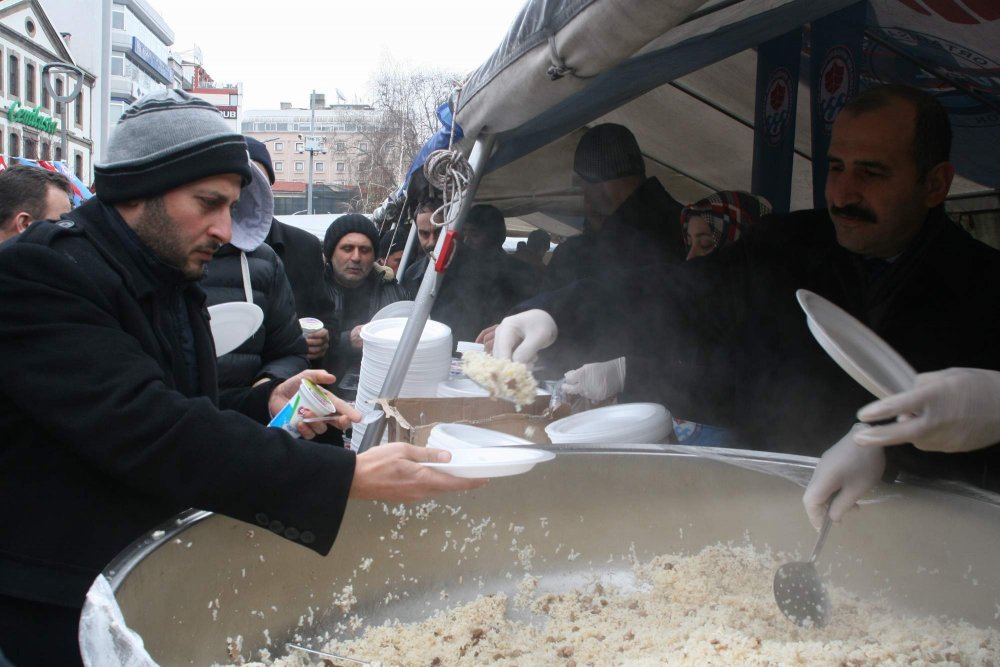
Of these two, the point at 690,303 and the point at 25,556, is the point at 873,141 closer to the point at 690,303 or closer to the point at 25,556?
the point at 690,303

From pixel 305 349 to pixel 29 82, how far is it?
1300 inches

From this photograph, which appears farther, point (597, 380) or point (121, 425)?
point (597, 380)

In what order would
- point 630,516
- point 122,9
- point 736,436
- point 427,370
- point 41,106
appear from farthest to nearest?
point 122,9 < point 41,106 < point 427,370 < point 736,436 < point 630,516

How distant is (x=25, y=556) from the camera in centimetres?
117

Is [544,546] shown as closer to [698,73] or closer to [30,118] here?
[698,73]

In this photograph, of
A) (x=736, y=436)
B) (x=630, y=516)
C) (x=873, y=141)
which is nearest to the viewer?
(x=873, y=141)

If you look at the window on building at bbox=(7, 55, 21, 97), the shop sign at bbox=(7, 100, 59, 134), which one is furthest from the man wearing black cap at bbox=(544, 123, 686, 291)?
the window on building at bbox=(7, 55, 21, 97)

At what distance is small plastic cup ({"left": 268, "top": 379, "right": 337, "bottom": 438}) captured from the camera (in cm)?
159

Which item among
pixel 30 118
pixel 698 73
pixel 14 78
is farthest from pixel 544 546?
pixel 14 78

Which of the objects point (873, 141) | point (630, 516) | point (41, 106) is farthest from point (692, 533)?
point (41, 106)

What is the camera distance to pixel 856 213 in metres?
1.74

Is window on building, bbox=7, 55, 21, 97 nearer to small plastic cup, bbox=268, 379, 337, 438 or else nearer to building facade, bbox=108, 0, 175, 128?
building facade, bbox=108, 0, 175, 128

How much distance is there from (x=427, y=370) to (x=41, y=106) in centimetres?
3327

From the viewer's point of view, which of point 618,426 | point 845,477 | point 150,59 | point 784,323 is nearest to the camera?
point 845,477
